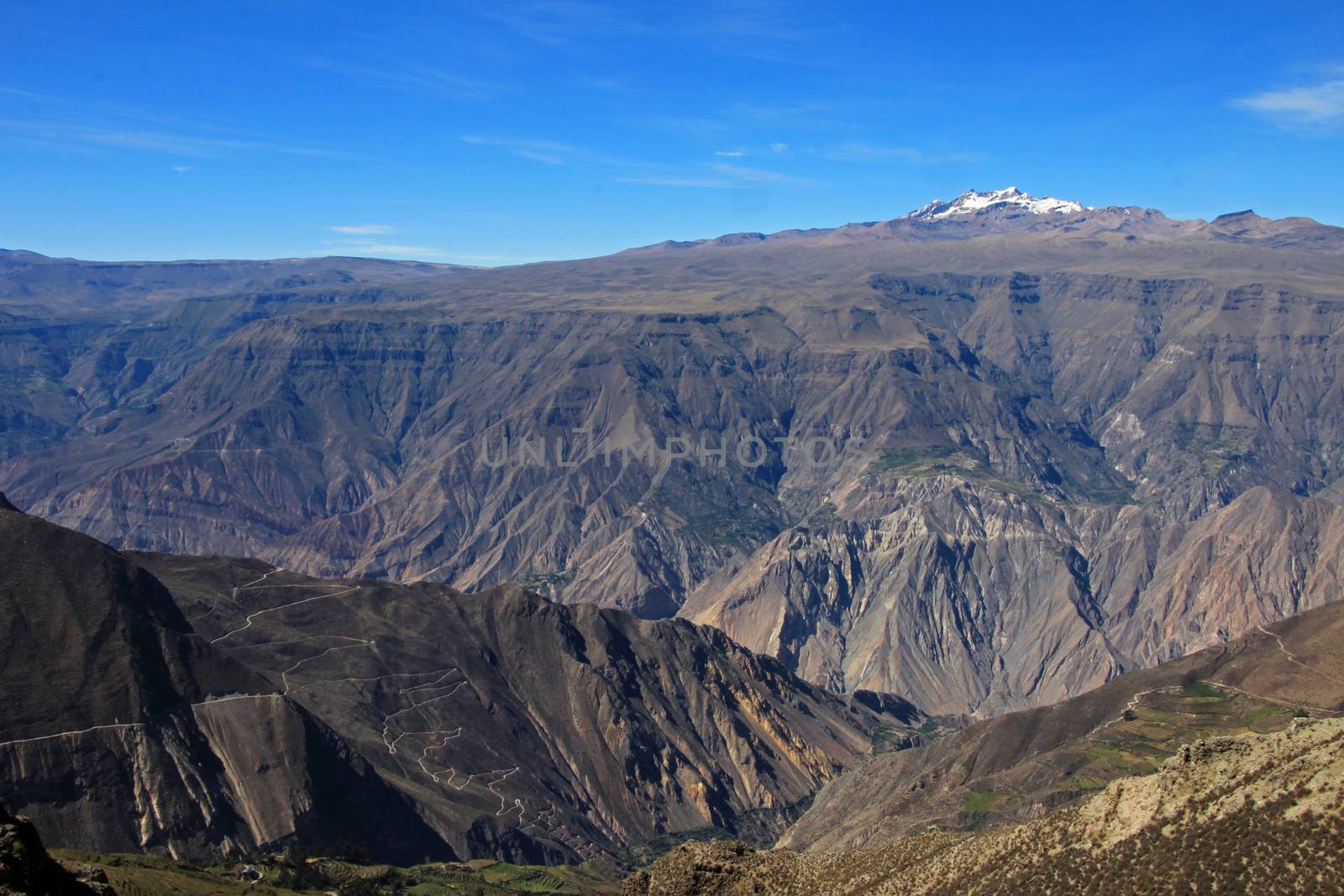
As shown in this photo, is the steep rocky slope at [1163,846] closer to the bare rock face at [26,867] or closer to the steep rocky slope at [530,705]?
the bare rock face at [26,867]

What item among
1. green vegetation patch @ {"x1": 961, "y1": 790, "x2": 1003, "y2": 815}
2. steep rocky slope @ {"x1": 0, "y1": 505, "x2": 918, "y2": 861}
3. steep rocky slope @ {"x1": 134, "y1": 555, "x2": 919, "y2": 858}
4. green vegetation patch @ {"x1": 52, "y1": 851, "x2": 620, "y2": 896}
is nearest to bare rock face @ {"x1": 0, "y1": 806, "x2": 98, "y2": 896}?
green vegetation patch @ {"x1": 52, "y1": 851, "x2": 620, "y2": 896}

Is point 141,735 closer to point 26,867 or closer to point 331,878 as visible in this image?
point 331,878

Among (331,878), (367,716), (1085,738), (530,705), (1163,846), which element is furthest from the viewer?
(530,705)

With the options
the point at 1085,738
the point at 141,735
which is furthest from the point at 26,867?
the point at 1085,738

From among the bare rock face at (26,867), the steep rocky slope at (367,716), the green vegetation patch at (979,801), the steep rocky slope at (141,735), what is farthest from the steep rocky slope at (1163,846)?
the steep rocky slope at (367,716)

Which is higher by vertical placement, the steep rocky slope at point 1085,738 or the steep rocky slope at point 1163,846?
the steep rocky slope at point 1163,846
